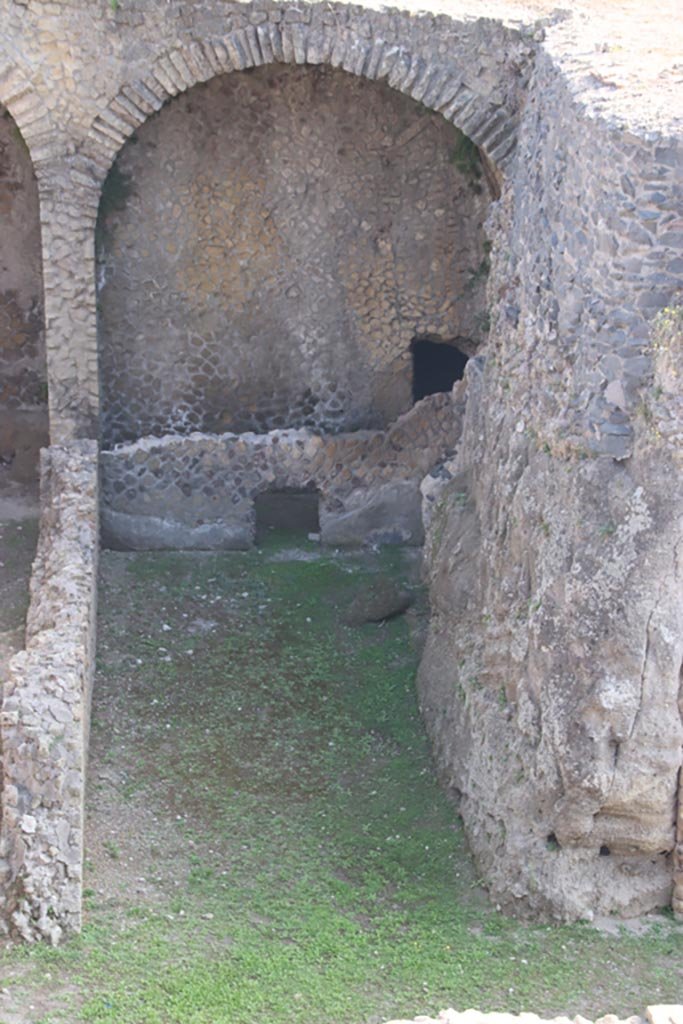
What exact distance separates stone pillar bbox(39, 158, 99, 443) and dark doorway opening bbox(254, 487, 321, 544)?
182 centimetres

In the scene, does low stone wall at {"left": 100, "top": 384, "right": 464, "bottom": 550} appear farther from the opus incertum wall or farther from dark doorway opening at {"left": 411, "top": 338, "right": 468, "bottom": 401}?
the opus incertum wall

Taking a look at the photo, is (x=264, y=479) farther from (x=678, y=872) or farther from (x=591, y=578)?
(x=678, y=872)

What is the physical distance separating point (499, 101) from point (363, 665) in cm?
443

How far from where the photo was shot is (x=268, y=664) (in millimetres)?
12727

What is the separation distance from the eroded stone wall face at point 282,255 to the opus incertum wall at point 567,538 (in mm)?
1902

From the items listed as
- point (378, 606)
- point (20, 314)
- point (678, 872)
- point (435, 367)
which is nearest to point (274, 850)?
point (678, 872)

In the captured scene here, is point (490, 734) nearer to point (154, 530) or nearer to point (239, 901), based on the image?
point (239, 901)

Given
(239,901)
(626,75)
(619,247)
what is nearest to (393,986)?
(239,901)

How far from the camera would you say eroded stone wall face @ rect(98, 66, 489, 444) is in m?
14.5

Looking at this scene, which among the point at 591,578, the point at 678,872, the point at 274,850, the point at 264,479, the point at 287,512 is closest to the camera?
the point at 591,578

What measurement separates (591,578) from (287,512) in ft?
20.9

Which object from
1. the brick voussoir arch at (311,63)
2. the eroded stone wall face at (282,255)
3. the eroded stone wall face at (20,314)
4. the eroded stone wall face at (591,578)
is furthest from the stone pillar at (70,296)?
the eroded stone wall face at (591,578)

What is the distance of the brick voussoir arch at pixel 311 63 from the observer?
13234 millimetres

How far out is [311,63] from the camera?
Result: 44.3 feet
